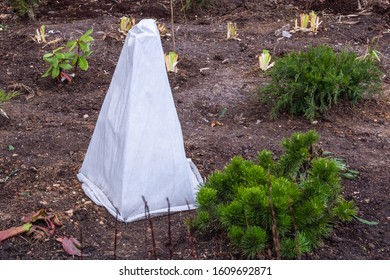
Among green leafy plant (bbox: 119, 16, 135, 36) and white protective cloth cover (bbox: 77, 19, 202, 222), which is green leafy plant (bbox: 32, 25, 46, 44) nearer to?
green leafy plant (bbox: 119, 16, 135, 36)

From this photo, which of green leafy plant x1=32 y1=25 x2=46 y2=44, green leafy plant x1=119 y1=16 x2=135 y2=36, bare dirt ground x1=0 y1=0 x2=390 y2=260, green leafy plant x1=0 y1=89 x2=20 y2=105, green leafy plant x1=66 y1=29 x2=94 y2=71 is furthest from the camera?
green leafy plant x1=119 y1=16 x2=135 y2=36

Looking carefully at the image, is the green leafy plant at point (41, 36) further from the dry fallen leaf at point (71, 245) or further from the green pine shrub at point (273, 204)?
the green pine shrub at point (273, 204)

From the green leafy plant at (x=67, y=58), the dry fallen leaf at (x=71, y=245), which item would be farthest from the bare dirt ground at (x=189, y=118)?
the green leafy plant at (x=67, y=58)

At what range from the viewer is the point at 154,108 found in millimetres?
4223

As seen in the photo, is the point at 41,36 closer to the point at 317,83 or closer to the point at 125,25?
the point at 125,25

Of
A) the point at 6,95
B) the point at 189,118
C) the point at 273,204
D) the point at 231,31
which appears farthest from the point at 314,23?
the point at 273,204

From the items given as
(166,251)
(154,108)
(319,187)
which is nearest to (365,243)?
(319,187)

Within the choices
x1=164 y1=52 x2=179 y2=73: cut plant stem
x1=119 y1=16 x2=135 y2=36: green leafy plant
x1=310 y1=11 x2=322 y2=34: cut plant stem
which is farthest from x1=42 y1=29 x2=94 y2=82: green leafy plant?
x1=310 y1=11 x2=322 y2=34: cut plant stem

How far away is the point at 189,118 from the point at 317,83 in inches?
37.3

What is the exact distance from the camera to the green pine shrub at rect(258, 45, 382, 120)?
218 inches

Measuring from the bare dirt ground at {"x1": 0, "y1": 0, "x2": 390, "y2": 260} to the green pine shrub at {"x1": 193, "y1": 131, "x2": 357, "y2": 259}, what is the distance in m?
0.13

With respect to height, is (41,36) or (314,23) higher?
(41,36)

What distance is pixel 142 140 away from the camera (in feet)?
13.8

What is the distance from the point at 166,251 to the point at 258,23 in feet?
15.2
